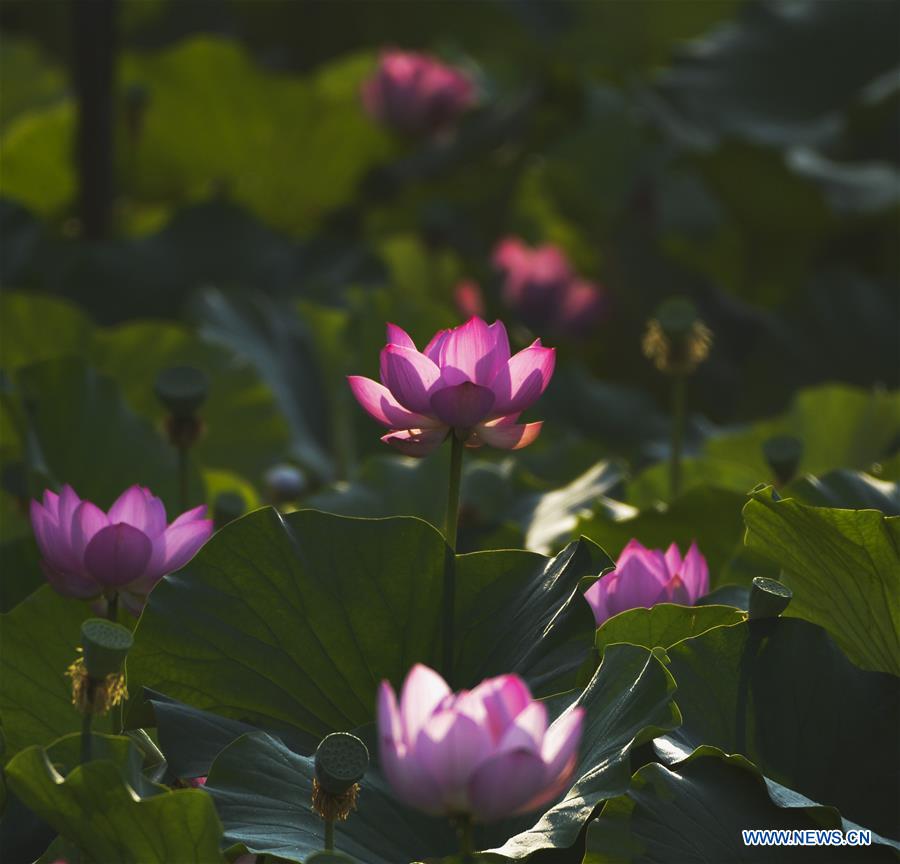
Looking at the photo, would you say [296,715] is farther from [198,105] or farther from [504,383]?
[198,105]

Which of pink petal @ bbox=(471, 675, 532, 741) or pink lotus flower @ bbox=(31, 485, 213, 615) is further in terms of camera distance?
pink lotus flower @ bbox=(31, 485, 213, 615)

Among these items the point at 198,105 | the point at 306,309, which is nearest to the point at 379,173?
the point at 198,105

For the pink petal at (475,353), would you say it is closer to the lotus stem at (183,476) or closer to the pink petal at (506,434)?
the pink petal at (506,434)

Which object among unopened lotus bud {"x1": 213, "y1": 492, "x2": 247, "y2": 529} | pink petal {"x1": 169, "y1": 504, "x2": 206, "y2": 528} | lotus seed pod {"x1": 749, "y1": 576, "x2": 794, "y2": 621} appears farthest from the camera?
unopened lotus bud {"x1": 213, "y1": 492, "x2": 247, "y2": 529}

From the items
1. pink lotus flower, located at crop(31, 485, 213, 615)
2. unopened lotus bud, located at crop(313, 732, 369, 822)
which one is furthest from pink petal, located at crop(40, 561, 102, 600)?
unopened lotus bud, located at crop(313, 732, 369, 822)

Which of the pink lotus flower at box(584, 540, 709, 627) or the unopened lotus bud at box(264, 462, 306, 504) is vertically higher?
the pink lotus flower at box(584, 540, 709, 627)

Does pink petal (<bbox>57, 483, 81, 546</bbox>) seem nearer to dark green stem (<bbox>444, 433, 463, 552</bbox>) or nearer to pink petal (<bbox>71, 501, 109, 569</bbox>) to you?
pink petal (<bbox>71, 501, 109, 569</bbox>)

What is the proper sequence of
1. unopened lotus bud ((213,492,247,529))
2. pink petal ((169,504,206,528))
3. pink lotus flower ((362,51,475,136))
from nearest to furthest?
pink petal ((169,504,206,528)) < unopened lotus bud ((213,492,247,529)) < pink lotus flower ((362,51,475,136))

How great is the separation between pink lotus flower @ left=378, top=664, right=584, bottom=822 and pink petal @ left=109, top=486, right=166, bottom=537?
12.5 inches

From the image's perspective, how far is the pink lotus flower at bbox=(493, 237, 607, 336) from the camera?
223cm

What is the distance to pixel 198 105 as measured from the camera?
2.64 metres

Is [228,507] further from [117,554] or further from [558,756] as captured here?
[558,756]

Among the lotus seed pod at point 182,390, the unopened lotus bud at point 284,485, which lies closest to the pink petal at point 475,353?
the lotus seed pod at point 182,390

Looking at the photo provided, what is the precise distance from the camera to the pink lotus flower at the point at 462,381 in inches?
33.4
